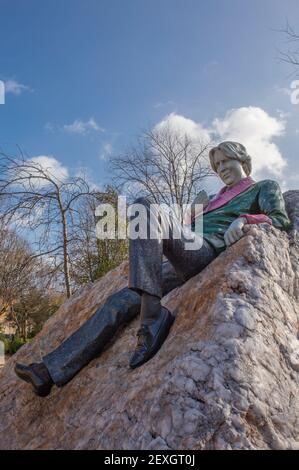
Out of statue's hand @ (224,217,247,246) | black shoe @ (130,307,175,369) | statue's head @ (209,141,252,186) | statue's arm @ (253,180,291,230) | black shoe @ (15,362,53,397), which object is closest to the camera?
black shoe @ (130,307,175,369)

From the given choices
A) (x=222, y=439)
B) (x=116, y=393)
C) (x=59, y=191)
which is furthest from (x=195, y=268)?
(x=59, y=191)

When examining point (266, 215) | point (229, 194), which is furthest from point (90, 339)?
point (229, 194)

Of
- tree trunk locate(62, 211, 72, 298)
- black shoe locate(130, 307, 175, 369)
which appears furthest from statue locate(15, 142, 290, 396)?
tree trunk locate(62, 211, 72, 298)

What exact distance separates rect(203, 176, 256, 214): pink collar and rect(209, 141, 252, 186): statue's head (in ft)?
0.21

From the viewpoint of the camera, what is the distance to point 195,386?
60.2 inches

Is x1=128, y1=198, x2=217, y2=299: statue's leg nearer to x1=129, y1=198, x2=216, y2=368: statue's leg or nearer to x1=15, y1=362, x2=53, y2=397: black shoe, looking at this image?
x1=129, y1=198, x2=216, y2=368: statue's leg

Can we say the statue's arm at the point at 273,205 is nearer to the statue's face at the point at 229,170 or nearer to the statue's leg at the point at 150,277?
the statue's face at the point at 229,170

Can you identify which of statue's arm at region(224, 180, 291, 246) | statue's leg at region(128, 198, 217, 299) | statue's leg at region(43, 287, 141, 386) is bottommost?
statue's leg at region(43, 287, 141, 386)

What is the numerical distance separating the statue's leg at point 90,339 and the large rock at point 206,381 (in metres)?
0.10

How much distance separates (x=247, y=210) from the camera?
2748 mm

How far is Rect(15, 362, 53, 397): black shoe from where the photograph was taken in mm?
2156

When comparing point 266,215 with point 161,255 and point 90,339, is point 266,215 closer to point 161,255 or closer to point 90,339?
point 161,255

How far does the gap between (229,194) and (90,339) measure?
4.74ft

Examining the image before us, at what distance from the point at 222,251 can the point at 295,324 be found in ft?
2.01
